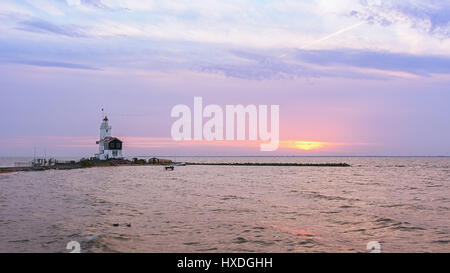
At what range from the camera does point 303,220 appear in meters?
24.2

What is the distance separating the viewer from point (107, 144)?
12112 centimetres

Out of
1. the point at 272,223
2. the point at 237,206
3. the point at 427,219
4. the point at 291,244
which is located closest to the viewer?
the point at 291,244

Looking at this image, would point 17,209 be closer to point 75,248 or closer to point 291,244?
point 75,248

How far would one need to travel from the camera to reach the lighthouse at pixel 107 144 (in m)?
122

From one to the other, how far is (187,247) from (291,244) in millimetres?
5029

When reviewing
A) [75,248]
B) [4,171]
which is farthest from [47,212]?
[4,171]

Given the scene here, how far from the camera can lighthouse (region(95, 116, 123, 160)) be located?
122 metres
